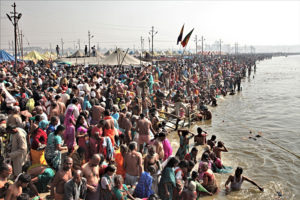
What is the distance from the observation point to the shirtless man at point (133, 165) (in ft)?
18.8

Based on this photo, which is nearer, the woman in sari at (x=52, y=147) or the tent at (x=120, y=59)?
the woman in sari at (x=52, y=147)

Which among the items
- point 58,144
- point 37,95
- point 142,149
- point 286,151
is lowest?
point 286,151

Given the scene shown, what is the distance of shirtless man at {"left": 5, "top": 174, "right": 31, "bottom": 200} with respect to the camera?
4141 mm

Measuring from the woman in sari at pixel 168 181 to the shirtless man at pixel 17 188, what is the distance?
2427mm

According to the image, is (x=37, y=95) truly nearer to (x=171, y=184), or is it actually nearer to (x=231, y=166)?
(x=171, y=184)

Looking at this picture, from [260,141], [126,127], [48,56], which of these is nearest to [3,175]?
[126,127]

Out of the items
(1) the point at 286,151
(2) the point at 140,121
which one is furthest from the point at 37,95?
(1) the point at 286,151

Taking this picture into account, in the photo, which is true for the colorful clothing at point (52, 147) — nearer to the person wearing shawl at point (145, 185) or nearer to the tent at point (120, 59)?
the person wearing shawl at point (145, 185)

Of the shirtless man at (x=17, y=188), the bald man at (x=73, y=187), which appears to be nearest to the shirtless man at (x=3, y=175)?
the shirtless man at (x=17, y=188)

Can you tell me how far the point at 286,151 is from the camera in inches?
483

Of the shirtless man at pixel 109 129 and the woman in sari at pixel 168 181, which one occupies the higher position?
the shirtless man at pixel 109 129

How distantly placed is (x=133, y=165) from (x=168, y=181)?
88cm

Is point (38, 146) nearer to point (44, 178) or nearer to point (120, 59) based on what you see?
point (44, 178)

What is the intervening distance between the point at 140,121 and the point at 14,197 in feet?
13.6
